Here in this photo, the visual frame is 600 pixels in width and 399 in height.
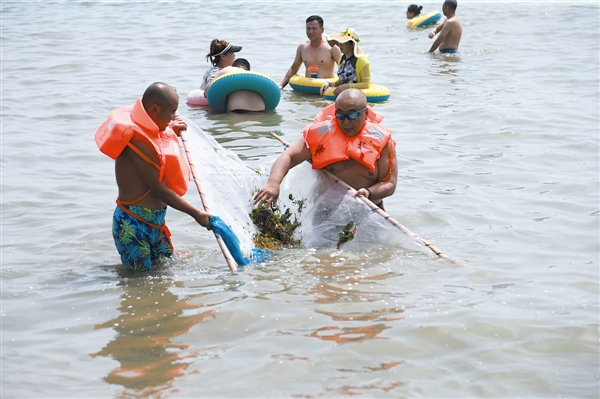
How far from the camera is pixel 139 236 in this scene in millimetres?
5258

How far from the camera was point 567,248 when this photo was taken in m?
6.24

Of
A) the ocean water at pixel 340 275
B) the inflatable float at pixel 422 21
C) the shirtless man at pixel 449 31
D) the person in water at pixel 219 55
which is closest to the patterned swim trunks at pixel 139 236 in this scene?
the ocean water at pixel 340 275

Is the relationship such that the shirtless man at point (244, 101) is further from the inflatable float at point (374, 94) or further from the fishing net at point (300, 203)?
the fishing net at point (300, 203)

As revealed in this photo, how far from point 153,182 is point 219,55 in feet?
21.0

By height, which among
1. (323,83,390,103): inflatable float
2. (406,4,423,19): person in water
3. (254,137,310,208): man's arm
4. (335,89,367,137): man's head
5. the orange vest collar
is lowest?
(323,83,390,103): inflatable float

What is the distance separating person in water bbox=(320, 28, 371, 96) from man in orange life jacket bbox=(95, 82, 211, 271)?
6.41 meters

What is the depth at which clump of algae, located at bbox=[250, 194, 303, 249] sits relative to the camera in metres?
5.95

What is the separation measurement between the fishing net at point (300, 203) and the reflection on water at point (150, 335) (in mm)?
786

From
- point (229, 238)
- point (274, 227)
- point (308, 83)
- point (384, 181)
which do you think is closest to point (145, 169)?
point (229, 238)

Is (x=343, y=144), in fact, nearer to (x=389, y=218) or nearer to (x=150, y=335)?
(x=389, y=218)

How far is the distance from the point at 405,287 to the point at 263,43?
14680 millimetres

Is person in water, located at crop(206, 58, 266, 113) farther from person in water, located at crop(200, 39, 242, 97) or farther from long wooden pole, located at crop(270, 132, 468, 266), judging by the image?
long wooden pole, located at crop(270, 132, 468, 266)

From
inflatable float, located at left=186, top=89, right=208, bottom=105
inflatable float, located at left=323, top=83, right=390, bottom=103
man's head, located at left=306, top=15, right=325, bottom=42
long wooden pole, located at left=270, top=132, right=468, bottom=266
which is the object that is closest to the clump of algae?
long wooden pole, located at left=270, top=132, right=468, bottom=266

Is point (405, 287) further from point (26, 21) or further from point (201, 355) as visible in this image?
point (26, 21)
